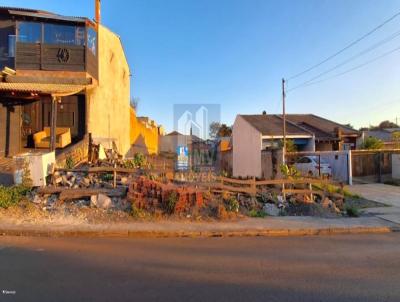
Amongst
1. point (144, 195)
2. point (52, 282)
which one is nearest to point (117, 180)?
point (144, 195)

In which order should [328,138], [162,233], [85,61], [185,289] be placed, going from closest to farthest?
[185,289], [162,233], [85,61], [328,138]

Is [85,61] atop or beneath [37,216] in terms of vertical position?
atop

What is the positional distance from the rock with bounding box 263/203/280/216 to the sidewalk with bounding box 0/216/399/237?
890mm

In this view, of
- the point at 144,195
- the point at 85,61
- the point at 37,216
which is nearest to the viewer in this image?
the point at 37,216

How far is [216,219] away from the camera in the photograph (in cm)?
1009

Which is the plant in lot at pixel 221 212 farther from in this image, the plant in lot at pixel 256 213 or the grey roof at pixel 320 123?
the grey roof at pixel 320 123

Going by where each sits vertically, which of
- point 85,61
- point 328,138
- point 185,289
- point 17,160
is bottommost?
point 185,289

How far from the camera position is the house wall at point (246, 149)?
2710 centimetres

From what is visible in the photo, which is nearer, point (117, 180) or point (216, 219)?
point (216, 219)

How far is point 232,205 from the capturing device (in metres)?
10.8

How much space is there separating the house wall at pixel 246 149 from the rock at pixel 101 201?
1579 centimetres

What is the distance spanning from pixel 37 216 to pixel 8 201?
1254 mm

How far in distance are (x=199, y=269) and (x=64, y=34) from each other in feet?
55.1

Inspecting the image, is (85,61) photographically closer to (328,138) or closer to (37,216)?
(37,216)
